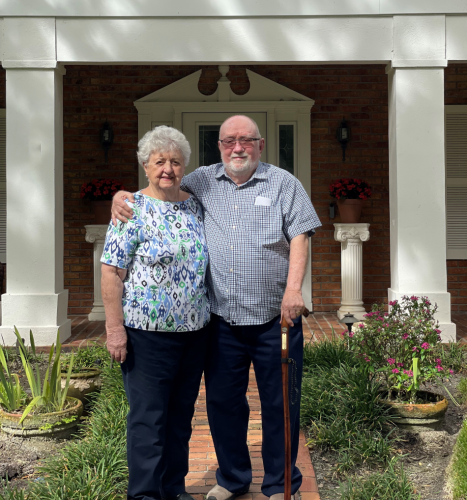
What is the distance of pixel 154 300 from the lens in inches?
105

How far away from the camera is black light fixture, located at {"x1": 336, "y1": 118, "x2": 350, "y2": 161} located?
786cm

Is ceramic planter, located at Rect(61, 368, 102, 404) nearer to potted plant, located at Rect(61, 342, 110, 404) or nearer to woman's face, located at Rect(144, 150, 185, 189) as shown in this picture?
potted plant, located at Rect(61, 342, 110, 404)

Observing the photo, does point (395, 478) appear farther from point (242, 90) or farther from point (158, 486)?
point (242, 90)

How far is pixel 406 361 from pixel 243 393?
143cm

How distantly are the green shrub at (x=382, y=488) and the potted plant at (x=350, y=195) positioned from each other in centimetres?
479

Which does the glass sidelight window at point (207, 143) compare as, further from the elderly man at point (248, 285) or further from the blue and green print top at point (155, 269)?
the blue and green print top at point (155, 269)

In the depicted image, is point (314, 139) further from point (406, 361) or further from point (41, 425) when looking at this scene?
point (41, 425)

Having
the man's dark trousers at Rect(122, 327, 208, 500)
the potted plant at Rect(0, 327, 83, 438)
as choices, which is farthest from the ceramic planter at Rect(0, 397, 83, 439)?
the man's dark trousers at Rect(122, 327, 208, 500)

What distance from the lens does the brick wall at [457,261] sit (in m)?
8.07

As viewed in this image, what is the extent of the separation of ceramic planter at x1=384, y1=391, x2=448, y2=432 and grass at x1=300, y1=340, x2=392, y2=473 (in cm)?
7

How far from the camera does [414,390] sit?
3.82 m

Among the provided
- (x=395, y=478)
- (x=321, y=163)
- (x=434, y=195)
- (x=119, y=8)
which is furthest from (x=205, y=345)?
(x=321, y=163)

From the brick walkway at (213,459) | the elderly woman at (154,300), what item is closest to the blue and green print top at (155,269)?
the elderly woman at (154,300)

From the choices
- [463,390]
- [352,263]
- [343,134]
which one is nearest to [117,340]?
[463,390]
